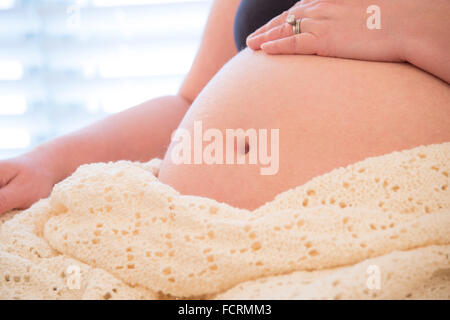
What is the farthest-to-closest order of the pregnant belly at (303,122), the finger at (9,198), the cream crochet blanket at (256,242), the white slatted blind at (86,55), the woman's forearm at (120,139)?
the white slatted blind at (86,55), the woman's forearm at (120,139), the finger at (9,198), the pregnant belly at (303,122), the cream crochet blanket at (256,242)

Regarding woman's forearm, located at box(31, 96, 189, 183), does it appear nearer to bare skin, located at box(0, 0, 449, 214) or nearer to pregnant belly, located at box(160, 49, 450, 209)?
bare skin, located at box(0, 0, 449, 214)

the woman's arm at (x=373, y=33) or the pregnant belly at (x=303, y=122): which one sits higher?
the woman's arm at (x=373, y=33)

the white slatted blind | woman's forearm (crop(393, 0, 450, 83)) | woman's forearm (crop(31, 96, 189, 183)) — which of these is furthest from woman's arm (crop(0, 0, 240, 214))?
the white slatted blind

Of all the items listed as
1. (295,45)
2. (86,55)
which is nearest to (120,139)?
(295,45)

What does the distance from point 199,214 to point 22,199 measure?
0.40 metres

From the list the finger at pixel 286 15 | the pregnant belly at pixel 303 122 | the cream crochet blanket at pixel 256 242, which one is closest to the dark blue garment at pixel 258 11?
the finger at pixel 286 15

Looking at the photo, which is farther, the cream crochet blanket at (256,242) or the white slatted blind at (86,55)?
the white slatted blind at (86,55)

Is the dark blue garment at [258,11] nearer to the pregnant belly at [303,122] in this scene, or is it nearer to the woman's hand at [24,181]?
the pregnant belly at [303,122]

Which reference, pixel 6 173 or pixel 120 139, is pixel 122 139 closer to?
pixel 120 139

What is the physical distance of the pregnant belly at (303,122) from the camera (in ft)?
1.77

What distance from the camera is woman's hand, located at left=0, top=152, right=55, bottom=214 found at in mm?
677

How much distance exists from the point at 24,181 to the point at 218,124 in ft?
1.26
